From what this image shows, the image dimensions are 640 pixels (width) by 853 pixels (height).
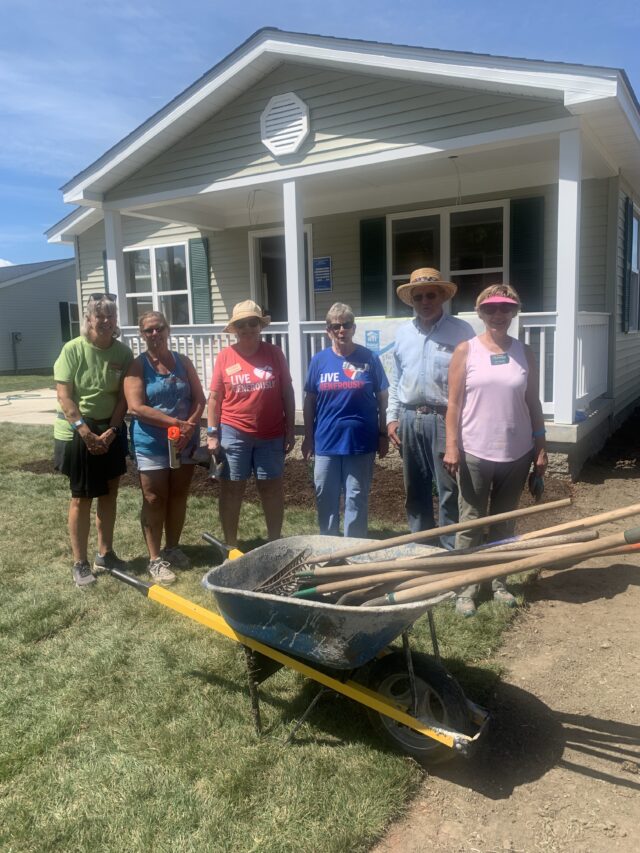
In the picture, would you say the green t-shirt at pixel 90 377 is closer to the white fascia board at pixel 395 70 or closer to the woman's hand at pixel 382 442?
the woman's hand at pixel 382 442

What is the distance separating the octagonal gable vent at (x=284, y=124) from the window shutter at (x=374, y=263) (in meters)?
2.18

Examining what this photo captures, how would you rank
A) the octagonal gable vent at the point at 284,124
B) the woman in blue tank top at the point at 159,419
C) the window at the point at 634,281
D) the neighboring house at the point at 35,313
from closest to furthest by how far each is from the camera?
the woman in blue tank top at the point at 159,419 → the octagonal gable vent at the point at 284,124 → the window at the point at 634,281 → the neighboring house at the point at 35,313

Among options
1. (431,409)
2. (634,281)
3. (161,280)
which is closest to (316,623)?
(431,409)

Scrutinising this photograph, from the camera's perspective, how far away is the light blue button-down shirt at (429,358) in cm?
398

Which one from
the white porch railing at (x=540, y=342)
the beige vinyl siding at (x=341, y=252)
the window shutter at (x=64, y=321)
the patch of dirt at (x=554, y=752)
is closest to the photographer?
the patch of dirt at (x=554, y=752)

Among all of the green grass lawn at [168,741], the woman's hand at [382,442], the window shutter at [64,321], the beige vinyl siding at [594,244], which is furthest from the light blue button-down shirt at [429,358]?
the window shutter at [64,321]

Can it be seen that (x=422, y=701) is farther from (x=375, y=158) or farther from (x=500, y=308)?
(x=375, y=158)

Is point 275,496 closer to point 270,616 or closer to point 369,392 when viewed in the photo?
point 369,392

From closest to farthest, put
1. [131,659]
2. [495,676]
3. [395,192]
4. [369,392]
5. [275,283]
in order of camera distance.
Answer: [495,676] → [131,659] → [369,392] → [395,192] → [275,283]

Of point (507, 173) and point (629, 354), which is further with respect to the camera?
point (629, 354)

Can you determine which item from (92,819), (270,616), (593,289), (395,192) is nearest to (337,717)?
(270,616)

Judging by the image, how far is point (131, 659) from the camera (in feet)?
11.5

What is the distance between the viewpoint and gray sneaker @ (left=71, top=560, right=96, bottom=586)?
14.7 feet

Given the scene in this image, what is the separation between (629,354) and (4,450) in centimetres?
973
